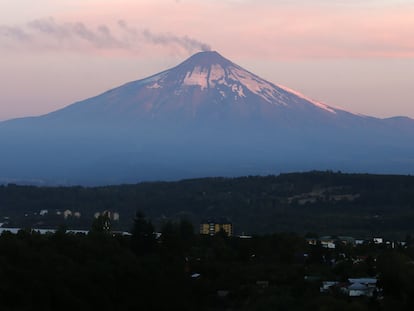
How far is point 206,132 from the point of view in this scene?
179m

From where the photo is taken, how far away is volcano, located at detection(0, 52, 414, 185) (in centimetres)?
17162

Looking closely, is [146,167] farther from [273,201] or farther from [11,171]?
[273,201]

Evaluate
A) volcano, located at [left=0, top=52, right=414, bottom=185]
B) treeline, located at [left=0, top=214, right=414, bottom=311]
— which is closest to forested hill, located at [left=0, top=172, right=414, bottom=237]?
treeline, located at [left=0, top=214, right=414, bottom=311]

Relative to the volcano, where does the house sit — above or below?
below

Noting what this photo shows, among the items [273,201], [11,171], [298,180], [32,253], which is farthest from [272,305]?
[11,171]

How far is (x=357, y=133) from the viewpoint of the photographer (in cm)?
18562

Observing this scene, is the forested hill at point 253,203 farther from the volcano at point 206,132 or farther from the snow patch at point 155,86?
the snow patch at point 155,86

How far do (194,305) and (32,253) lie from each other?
14.6ft

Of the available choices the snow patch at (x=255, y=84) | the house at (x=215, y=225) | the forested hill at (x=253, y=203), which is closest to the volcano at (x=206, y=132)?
the snow patch at (x=255, y=84)

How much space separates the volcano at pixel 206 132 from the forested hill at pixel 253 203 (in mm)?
67358

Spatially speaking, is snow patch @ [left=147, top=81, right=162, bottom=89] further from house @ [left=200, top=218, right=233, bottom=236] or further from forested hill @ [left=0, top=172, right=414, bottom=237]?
house @ [left=200, top=218, right=233, bottom=236]

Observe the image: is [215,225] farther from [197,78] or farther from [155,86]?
[155,86]

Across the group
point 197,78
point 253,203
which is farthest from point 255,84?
point 253,203

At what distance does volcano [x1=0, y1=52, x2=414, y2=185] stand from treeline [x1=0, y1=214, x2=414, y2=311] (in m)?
113
